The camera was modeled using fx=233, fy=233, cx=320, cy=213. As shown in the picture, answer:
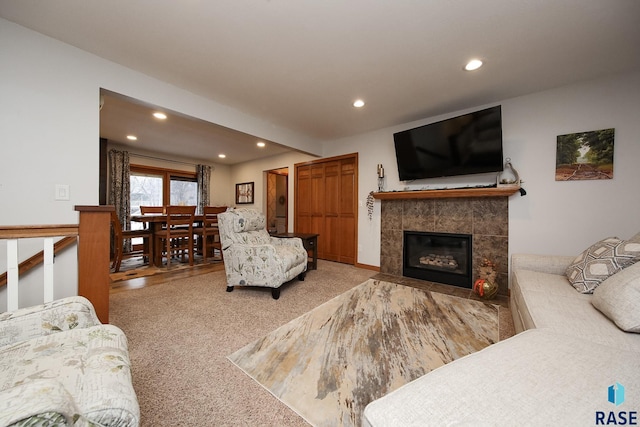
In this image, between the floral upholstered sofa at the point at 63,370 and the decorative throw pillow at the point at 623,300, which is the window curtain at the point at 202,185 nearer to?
the floral upholstered sofa at the point at 63,370

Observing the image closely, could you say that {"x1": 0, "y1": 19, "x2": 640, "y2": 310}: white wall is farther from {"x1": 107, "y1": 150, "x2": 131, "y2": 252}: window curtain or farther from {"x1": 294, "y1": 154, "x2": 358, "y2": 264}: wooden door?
{"x1": 107, "y1": 150, "x2": 131, "y2": 252}: window curtain

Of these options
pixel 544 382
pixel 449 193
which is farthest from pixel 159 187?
pixel 544 382

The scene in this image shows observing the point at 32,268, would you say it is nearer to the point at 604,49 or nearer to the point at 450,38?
the point at 450,38

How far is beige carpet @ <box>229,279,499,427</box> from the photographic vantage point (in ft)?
4.04

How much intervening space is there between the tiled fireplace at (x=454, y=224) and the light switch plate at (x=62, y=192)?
365 cm

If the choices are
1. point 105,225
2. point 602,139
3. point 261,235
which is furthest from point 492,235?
point 105,225

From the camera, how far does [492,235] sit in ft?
9.46

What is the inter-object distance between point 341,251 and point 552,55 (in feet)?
11.6

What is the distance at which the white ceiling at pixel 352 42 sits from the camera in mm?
1551

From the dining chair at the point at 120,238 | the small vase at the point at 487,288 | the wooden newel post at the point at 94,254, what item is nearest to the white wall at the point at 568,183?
the small vase at the point at 487,288

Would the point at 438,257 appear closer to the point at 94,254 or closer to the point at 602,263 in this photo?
the point at 602,263

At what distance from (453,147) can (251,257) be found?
9.27ft

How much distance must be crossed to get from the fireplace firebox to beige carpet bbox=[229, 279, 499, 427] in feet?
2.23

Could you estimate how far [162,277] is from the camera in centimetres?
330
